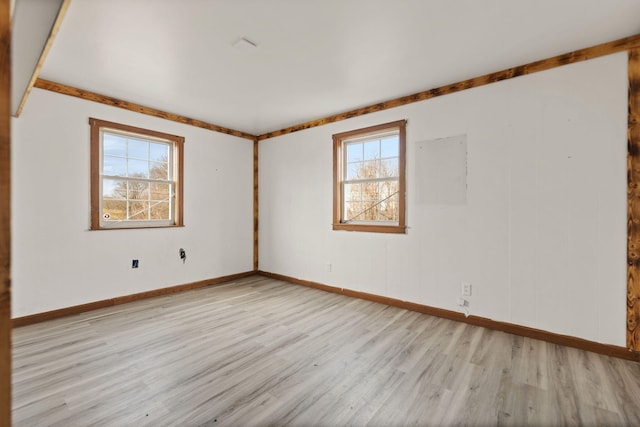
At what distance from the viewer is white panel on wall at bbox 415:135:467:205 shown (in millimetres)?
3170

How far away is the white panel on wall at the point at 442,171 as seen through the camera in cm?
317

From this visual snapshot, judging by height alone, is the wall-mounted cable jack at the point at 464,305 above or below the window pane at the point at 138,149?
below

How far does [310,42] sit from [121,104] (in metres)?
2.76

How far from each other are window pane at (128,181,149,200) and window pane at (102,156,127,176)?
0.58 ft

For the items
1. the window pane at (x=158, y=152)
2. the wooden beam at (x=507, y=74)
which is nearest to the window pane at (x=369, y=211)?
the wooden beam at (x=507, y=74)

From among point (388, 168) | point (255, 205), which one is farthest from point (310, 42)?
point (255, 205)

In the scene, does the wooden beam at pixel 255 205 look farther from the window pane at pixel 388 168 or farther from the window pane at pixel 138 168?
the window pane at pixel 388 168

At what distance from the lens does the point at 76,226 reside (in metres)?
3.39

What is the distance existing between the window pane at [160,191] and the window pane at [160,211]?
0.09m

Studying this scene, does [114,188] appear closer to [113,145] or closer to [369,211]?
[113,145]

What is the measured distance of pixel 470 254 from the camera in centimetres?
310

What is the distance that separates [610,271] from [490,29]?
2218mm

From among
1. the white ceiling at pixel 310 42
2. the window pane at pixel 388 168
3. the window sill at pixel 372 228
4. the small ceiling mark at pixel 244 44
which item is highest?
the white ceiling at pixel 310 42

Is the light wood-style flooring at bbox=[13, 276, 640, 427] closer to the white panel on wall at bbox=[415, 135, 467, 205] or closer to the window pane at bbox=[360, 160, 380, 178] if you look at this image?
the white panel on wall at bbox=[415, 135, 467, 205]
